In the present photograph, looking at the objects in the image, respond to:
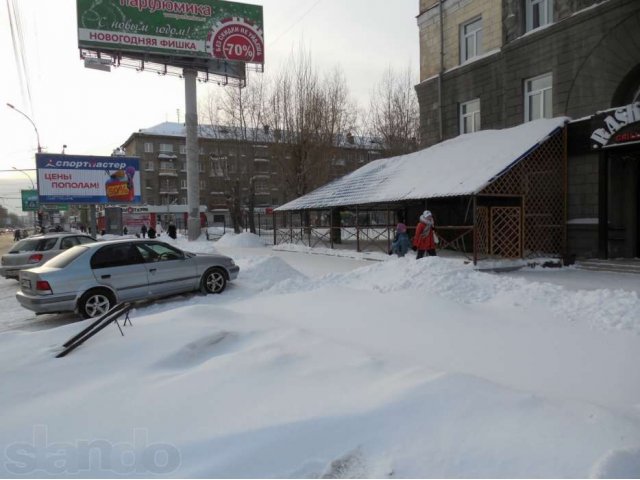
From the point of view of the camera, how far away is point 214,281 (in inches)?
392

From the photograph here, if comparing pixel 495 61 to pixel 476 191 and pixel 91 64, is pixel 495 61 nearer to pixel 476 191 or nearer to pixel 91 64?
pixel 476 191

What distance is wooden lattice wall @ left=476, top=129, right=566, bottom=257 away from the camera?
523 inches

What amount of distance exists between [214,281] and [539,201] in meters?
10.2

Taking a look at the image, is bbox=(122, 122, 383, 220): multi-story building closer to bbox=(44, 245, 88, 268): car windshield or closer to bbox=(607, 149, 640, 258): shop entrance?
bbox=(607, 149, 640, 258): shop entrance

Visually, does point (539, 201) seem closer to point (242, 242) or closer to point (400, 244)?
point (400, 244)

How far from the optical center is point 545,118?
14602mm

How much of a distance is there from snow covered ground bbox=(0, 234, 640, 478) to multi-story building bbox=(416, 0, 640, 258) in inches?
273

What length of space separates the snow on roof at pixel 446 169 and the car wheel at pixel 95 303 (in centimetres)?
890

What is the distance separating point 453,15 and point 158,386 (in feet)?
64.3

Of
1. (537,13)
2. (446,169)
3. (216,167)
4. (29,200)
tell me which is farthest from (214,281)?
(29,200)

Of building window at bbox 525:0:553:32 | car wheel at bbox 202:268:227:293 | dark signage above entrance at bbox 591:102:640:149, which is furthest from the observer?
building window at bbox 525:0:553:32

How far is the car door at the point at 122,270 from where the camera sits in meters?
8.30

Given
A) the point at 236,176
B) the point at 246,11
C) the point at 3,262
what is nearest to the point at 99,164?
the point at 236,176
